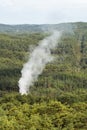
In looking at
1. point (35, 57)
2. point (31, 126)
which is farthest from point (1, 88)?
point (31, 126)

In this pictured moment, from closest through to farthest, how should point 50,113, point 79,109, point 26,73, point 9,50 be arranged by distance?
point 50,113, point 79,109, point 26,73, point 9,50

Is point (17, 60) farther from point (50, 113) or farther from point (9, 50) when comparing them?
point (50, 113)

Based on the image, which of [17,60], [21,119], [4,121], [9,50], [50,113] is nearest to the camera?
[4,121]

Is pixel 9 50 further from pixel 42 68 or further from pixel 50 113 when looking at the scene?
pixel 50 113

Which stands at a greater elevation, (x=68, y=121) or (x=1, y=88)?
(x=68, y=121)

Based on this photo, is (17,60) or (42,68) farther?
(17,60)

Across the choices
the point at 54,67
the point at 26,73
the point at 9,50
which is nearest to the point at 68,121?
the point at 26,73
